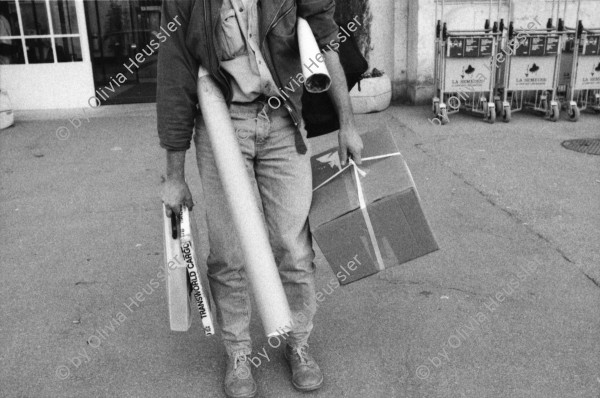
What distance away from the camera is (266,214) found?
2.85m

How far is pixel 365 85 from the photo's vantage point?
352 inches

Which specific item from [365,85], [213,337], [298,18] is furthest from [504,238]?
[365,85]

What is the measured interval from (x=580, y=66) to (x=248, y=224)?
281 inches

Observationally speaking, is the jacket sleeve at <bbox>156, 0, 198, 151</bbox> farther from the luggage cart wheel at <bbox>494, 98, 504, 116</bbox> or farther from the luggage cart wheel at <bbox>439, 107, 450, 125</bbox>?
the luggage cart wheel at <bbox>494, 98, 504, 116</bbox>

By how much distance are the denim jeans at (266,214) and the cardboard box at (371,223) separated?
0.40 ft

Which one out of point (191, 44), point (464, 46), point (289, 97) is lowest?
point (464, 46)

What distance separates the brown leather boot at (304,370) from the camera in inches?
115

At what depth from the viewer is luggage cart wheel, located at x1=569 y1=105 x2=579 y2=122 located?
8.21 m

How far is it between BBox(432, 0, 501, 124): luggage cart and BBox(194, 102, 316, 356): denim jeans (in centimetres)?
569

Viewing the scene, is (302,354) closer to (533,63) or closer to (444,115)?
(444,115)

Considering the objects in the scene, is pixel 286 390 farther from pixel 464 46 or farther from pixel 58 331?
pixel 464 46

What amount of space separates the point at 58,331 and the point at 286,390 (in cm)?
136

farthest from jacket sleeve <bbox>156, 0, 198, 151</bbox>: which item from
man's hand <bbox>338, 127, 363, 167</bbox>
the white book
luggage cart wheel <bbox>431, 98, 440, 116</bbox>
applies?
luggage cart wheel <bbox>431, 98, 440, 116</bbox>

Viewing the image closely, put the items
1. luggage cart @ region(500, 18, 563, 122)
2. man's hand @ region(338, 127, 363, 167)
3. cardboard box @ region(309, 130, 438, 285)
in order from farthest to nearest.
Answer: luggage cart @ region(500, 18, 563, 122) < man's hand @ region(338, 127, 363, 167) < cardboard box @ region(309, 130, 438, 285)
